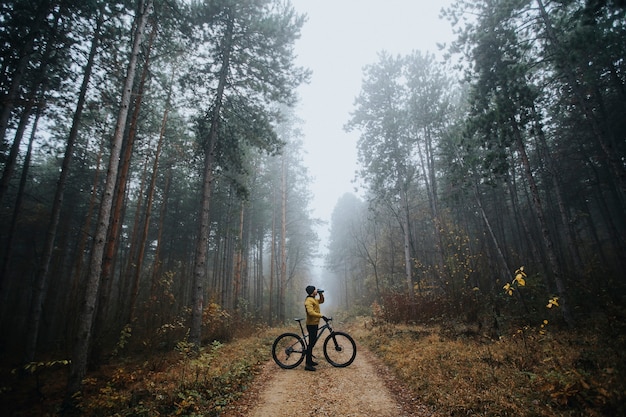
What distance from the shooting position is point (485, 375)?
17.7 ft

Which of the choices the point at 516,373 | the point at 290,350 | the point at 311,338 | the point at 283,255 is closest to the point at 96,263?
the point at 290,350

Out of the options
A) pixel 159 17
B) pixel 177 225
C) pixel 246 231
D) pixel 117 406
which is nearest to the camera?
pixel 117 406

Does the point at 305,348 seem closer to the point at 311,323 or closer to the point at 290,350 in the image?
the point at 290,350

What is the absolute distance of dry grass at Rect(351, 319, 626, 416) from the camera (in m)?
3.89

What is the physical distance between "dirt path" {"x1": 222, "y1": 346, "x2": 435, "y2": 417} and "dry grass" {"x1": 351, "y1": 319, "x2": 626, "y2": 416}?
1.63 feet

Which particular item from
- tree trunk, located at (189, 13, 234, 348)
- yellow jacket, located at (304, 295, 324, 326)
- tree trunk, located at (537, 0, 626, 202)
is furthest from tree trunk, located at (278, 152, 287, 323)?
tree trunk, located at (537, 0, 626, 202)

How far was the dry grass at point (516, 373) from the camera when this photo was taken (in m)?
3.89

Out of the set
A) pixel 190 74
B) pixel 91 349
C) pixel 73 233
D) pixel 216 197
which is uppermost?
pixel 190 74

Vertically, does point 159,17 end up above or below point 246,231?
above

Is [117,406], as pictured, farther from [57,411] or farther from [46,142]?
[46,142]

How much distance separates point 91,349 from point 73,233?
14.2m

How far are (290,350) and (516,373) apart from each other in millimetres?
5244

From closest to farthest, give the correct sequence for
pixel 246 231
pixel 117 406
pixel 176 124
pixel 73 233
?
pixel 117 406 < pixel 176 124 < pixel 73 233 < pixel 246 231

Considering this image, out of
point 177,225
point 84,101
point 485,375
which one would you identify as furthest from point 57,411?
point 177,225
